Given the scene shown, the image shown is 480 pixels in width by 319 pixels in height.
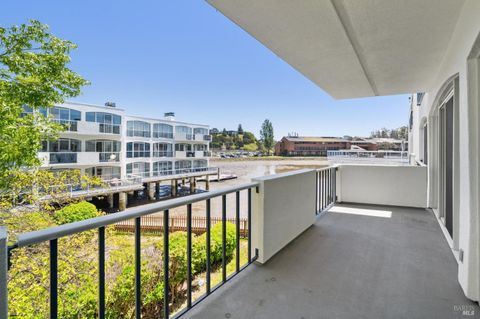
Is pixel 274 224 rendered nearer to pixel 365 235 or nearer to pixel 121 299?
pixel 365 235

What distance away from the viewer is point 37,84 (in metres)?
5.79

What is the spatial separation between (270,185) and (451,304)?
1557mm


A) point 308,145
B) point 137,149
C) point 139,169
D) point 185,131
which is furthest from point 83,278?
point 308,145

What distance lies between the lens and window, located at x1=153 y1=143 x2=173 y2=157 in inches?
840

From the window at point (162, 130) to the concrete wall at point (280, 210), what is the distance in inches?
787

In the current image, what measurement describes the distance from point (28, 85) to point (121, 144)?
12.8 m

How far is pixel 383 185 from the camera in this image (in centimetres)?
468

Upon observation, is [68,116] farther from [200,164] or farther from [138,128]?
[200,164]

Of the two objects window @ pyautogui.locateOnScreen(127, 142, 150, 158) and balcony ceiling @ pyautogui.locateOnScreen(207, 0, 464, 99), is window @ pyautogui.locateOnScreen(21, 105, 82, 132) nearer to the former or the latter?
window @ pyautogui.locateOnScreen(127, 142, 150, 158)

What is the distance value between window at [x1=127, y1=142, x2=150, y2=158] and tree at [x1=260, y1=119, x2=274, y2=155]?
29361 mm

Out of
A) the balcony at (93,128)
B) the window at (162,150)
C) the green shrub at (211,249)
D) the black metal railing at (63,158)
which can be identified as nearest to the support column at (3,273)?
the green shrub at (211,249)

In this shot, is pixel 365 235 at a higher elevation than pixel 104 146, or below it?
below

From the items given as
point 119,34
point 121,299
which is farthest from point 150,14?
point 121,299

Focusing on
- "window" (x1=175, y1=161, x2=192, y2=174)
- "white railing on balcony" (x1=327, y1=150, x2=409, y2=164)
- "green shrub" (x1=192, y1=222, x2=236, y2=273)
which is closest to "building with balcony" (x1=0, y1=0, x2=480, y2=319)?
"green shrub" (x1=192, y1=222, x2=236, y2=273)
